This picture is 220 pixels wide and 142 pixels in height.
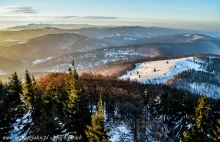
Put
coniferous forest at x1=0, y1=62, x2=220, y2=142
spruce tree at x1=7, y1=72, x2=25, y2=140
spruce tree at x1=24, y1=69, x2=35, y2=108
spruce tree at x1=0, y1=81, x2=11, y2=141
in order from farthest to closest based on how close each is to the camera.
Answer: spruce tree at x1=24, y1=69, x2=35, y2=108, spruce tree at x1=7, y1=72, x2=25, y2=140, spruce tree at x1=0, y1=81, x2=11, y2=141, coniferous forest at x1=0, y1=62, x2=220, y2=142

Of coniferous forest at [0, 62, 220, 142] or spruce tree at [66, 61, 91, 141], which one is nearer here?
coniferous forest at [0, 62, 220, 142]

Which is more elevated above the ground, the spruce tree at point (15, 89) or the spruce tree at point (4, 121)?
the spruce tree at point (15, 89)

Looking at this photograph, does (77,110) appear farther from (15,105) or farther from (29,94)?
(15,105)

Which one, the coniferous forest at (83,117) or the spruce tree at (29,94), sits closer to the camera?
the coniferous forest at (83,117)

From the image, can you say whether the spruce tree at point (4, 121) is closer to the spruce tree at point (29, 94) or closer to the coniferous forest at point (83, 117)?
the coniferous forest at point (83, 117)

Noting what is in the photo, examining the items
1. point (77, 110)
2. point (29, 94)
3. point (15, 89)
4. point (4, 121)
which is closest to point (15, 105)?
point (15, 89)

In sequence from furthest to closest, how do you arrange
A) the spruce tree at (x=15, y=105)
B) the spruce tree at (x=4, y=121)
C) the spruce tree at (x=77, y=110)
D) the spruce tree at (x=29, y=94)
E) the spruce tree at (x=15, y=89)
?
the spruce tree at (x=15, y=89) < the spruce tree at (x=29, y=94) < the spruce tree at (x=15, y=105) < the spruce tree at (x=4, y=121) < the spruce tree at (x=77, y=110)

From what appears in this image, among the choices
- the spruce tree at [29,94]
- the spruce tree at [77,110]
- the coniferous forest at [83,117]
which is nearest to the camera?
the coniferous forest at [83,117]

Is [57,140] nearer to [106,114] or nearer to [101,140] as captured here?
[101,140]

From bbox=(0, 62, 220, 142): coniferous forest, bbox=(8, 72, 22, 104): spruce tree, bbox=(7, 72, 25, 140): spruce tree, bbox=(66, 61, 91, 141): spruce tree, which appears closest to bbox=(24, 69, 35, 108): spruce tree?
bbox=(0, 62, 220, 142): coniferous forest

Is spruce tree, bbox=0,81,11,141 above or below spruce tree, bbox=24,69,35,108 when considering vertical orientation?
below

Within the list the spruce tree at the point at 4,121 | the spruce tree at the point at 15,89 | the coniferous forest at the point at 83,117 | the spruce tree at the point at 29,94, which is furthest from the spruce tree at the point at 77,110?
the spruce tree at the point at 15,89

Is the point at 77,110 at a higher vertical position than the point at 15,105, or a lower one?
higher

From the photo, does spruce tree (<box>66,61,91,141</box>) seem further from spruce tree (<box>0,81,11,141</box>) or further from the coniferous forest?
spruce tree (<box>0,81,11,141</box>)
